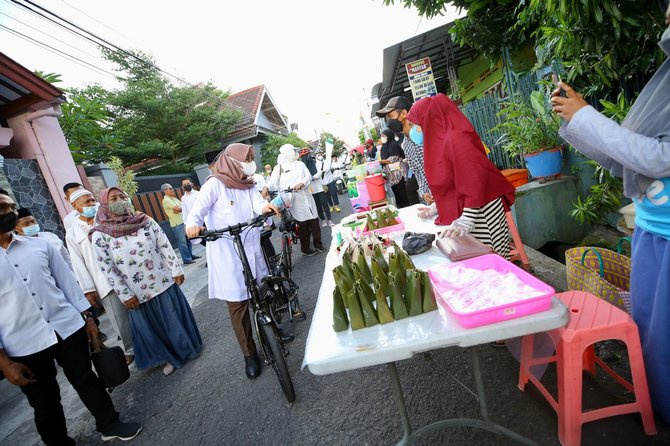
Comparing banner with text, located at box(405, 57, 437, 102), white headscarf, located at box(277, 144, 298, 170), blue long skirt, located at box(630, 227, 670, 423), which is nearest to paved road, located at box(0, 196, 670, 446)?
blue long skirt, located at box(630, 227, 670, 423)

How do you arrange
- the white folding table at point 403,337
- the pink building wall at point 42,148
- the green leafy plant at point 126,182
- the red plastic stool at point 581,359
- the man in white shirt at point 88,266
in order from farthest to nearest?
1. the green leafy plant at point 126,182
2. the pink building wall at point 42,148
3. the man in white shirt at point 88,266
4. the red plastic stool at point 581,359
5. the white folding table at point 403,337

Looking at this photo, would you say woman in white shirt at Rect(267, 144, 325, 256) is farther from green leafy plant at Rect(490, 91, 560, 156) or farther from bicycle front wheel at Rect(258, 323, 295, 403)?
bicycle front wheel at Rect(258, 323, 295, 403)

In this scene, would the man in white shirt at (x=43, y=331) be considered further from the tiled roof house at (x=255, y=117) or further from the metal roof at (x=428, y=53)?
the tiled roof house at (x=255, y=117)

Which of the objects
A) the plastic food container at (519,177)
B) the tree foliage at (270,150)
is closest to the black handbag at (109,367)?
the plastic food container at (519,177)

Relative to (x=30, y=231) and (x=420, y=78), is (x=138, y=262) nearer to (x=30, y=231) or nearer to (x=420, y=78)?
(x=30, y=231)

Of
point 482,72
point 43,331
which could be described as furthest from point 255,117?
point 43,331

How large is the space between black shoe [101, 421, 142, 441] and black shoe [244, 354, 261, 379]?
0.98 metres

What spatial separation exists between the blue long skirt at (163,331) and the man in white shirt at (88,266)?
422mm

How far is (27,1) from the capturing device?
5.55m

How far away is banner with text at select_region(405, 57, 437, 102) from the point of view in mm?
7004

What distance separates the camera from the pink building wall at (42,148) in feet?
20.9

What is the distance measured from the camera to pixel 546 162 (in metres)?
3.88

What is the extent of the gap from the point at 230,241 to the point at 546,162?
3.74 metres

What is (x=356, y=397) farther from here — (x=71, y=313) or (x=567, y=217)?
(x=567, y=217)
